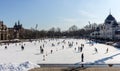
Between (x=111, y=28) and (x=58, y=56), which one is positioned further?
(x=111, y=28)

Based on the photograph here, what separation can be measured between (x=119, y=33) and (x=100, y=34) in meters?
40.6

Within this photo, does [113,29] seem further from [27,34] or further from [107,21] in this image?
[27,34]

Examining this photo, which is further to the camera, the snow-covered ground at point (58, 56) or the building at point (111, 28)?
the building at point (111, 28)

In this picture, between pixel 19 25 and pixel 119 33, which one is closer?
pixel 119 33

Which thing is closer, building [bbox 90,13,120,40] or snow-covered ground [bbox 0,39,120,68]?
snow-covered ground [bbox 0,39,120,68]

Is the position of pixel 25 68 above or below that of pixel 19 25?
below

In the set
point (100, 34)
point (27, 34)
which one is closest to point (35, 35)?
point (27, 34)

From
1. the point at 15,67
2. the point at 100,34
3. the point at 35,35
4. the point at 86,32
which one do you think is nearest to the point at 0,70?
the point at 15,67

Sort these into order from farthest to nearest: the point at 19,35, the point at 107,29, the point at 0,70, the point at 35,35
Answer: the point at 35,35
the point at 19,35
the point at 107,29
the point at 0,70

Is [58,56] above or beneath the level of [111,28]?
beneath

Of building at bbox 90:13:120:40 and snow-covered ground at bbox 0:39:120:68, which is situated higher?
building at bbox 90:13:120:40

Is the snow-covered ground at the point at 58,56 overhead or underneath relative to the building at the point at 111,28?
underneath

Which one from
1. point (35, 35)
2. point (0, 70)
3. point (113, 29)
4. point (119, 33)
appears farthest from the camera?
point (35, 35)

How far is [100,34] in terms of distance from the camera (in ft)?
427
